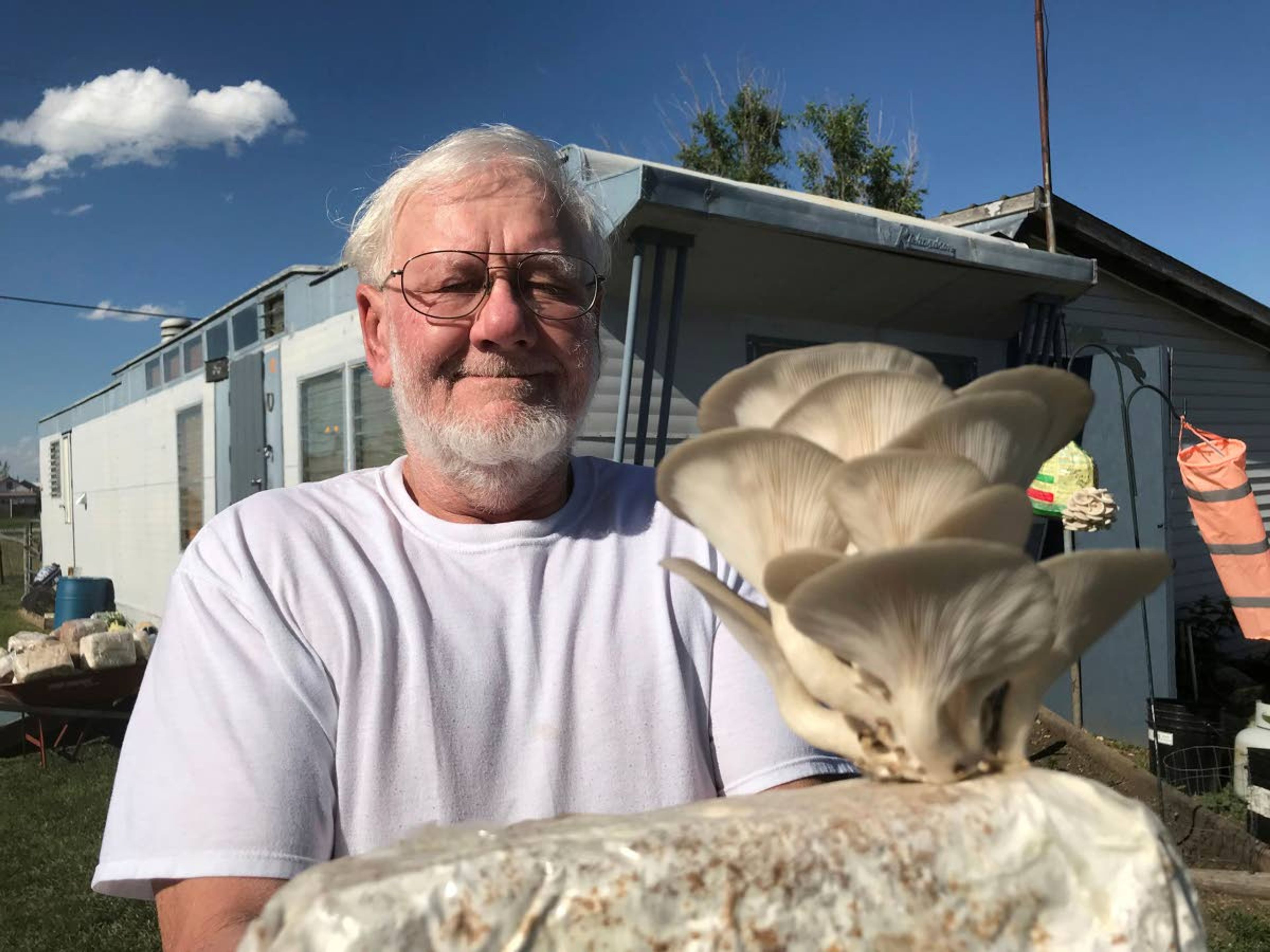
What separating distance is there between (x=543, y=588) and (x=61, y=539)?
17.6 m

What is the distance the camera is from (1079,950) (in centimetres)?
71

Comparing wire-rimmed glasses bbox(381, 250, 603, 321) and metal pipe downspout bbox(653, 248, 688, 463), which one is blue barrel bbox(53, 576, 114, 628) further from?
wire-rimmed glasses bbox(381, 250, 603, 321)

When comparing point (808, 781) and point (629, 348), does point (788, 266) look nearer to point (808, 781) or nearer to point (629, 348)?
point (629, 348)

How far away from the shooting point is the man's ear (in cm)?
166

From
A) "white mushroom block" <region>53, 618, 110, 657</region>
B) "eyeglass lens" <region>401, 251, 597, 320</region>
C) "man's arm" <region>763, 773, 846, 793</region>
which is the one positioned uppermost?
"eyeglass lens" <region>401, 251, 597, 320</region>

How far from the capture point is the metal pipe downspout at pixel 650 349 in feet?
15.0

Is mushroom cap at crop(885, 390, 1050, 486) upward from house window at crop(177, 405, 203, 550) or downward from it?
downward

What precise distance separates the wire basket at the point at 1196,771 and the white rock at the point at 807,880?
568 cm

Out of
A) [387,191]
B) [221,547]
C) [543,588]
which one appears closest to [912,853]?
[543,588]

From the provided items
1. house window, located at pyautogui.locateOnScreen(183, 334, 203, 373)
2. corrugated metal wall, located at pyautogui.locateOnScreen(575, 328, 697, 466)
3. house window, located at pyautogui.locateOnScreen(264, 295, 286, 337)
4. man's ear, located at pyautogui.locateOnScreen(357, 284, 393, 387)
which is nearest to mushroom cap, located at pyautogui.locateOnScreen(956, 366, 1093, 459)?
man's ear, located at pyautogui.locateOnScreen(357, 284, 393, 387)

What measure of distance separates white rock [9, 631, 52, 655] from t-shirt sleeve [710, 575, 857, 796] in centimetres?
727

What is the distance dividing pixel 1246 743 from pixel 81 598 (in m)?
10.9

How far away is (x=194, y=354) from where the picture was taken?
9.56m

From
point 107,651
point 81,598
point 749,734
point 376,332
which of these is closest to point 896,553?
point 749,734
